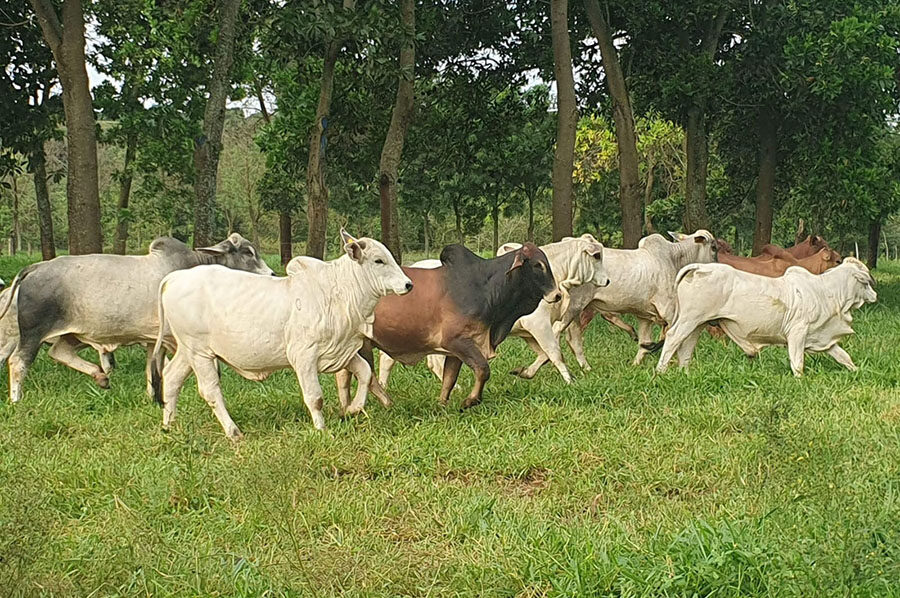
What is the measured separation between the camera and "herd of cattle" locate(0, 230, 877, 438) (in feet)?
24.3

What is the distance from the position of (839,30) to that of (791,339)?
8382mm

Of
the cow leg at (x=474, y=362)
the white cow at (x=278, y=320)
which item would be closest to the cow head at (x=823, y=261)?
the cow leg at (x=474, y=362)

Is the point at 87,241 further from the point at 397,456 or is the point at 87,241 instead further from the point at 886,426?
the point at 886,426

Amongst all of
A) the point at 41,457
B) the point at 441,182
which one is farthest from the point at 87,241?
the point at 441,182

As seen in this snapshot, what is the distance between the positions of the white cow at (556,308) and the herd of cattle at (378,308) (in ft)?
0.05

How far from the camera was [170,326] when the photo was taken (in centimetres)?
756

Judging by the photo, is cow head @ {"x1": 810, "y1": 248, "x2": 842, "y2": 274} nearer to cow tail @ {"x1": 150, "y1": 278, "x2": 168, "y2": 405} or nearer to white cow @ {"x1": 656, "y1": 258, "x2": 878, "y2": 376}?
white cow @ {"x1": 656, "y1": 258, "x2": 878, "y2": 376}

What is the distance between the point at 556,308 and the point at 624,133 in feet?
21.7

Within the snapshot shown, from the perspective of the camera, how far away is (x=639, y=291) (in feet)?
36.3

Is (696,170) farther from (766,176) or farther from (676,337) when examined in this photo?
(676,337)

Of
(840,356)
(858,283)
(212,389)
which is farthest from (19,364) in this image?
(858,283)

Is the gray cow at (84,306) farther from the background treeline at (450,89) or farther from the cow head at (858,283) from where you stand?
the cow head at (858,283)

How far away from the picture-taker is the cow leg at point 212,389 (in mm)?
7273

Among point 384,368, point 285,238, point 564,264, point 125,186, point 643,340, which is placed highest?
point 125,186
